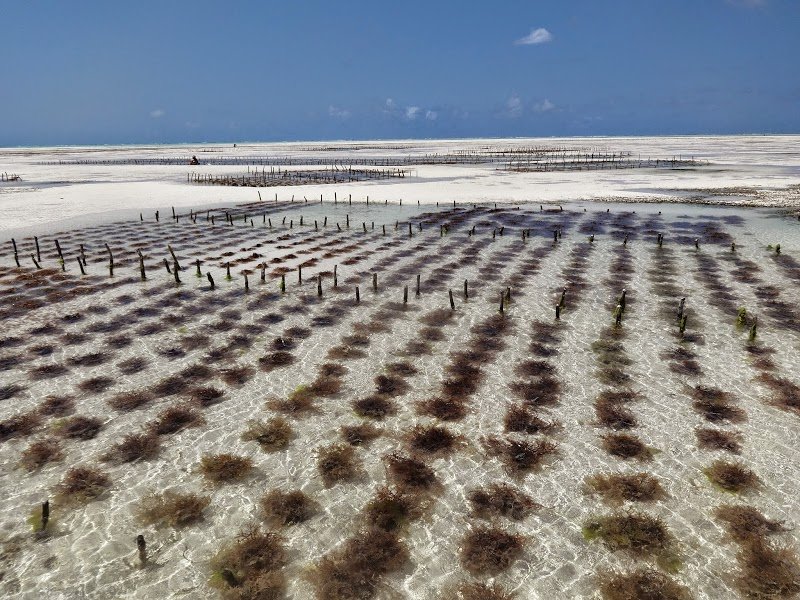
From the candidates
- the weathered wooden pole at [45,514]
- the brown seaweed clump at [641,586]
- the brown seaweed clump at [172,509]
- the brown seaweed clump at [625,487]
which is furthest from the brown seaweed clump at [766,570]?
the weathered wooden pole at [45,514]

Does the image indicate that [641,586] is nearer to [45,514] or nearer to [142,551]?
[142,551]

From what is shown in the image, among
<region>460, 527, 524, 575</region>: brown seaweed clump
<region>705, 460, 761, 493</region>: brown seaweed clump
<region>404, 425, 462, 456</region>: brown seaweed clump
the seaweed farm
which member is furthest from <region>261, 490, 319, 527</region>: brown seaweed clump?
<region>705, 460, 761, 493</region>: brown seaweed clump

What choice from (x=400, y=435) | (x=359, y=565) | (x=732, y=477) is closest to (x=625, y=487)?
(x=732, y=477)

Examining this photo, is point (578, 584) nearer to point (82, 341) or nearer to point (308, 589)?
point (308, 589)

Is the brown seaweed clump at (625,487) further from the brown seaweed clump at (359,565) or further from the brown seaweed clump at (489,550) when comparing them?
the brown seaweed clump at (359,565)

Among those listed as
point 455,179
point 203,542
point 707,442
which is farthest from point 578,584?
point 455,179

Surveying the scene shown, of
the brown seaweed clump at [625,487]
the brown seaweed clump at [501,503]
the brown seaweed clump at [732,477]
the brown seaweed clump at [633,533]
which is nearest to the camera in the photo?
the brown seaweed clump at [633,533]
